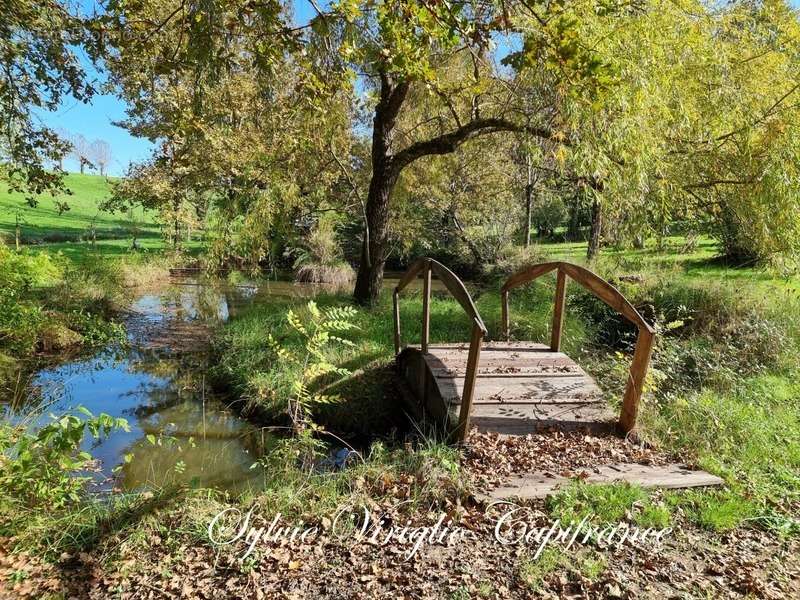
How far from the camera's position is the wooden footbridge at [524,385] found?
→ 401cm

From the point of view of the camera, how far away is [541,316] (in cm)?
858

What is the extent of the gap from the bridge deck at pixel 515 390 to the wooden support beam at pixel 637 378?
191mm

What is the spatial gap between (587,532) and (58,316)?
32.4 feet

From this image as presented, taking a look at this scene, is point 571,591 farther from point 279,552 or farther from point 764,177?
point 764,177

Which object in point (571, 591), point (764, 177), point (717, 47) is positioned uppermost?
point (717, 47)

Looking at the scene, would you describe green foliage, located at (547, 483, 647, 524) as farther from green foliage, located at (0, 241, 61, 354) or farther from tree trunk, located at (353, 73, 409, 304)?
green foliage, located at (0, 241, 61, 354)

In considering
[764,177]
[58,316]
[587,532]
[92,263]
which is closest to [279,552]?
[587,532]

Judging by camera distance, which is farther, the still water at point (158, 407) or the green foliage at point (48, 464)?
the still water at point (158, 407)

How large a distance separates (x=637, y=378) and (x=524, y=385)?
1220mm

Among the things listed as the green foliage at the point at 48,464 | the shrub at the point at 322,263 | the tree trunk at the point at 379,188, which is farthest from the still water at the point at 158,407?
the shrub at the point at 322,263

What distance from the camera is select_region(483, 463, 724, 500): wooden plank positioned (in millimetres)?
3537

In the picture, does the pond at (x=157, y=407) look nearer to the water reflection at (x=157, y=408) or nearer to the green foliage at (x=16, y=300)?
the water reflection at (x=157, y=408)

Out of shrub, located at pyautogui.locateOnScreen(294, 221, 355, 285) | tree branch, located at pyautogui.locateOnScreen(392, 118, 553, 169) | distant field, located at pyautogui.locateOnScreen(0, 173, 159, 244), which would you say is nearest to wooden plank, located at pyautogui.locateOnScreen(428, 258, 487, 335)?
tree branch, located at pyautogui.locateOnScreen(392, 118, 553, 169)

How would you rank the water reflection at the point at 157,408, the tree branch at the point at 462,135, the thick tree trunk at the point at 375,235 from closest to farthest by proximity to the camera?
the water reflection at the point at 157,408
the tree branch at the point at 462,135
the thick tree trunk at the point at 375,235
